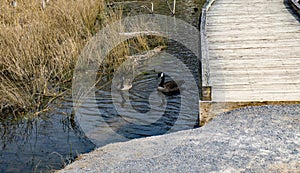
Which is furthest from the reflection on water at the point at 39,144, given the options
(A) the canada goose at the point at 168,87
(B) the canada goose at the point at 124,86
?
(A) the canada goose at the point at 168,87

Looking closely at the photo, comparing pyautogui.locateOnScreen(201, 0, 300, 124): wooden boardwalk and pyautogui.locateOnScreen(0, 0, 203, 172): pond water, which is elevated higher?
pyautogui.locateOnScreen(201, 0, 300, 124): wooden boardwalk

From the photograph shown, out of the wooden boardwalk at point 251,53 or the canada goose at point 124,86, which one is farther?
the canada goose at point 124,86

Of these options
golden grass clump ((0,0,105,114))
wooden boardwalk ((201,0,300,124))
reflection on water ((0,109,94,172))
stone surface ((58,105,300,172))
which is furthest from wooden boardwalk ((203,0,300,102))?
golden grass clump ((0,0,105,114))

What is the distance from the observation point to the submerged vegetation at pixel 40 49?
26.6 ft

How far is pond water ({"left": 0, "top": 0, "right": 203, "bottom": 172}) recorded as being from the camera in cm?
647

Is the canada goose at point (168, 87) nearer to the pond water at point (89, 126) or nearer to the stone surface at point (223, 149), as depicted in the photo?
the pond water at point (89, 126)

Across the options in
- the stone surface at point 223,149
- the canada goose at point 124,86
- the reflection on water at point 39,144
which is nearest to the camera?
the stone surface at point 223,149

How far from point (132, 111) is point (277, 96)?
9.34 ft

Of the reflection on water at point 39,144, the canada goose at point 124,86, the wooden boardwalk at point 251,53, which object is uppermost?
the wooden boardwalk at point 251,53

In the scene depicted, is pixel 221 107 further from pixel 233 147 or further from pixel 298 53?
pixel 298 53

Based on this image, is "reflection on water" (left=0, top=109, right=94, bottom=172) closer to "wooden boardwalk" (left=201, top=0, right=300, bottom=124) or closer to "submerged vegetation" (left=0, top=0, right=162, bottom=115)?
"submerged vegetation" (left=0, top=0, right=162, bottom=115)

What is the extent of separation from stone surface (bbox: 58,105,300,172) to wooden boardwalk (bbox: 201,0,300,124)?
508 millimetres

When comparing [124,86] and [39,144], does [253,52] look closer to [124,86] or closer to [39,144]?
[124,86]

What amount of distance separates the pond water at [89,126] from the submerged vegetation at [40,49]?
1.37 feet
